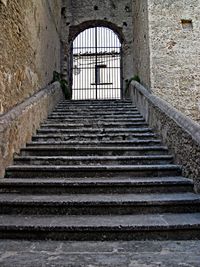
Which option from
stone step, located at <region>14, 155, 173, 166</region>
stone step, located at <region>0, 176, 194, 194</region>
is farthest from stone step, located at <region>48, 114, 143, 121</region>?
stone step, located at <region>0, 176, 194, 194</region>

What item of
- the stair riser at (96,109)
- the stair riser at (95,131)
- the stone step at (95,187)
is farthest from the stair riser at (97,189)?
the stair riser at (96,109)

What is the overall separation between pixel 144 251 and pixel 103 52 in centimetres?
1026

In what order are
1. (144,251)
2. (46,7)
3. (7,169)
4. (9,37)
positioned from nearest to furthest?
(144,251) < (7,169) < (9,37) < (46,7)

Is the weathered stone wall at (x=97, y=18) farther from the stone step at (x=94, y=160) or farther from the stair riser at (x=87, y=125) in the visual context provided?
the stone step at (x=94, y=160)

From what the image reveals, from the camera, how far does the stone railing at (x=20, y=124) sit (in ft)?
11.9

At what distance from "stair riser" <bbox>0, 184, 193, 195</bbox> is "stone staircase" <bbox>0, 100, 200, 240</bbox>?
0.01 m

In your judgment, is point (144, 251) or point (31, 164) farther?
point (31, 164)

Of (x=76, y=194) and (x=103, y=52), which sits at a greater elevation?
(x=103, y=52)

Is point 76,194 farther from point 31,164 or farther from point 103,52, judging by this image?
point 103,52

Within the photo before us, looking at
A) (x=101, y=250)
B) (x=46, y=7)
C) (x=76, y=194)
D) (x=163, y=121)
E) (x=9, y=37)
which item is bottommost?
(x=101, y=250)

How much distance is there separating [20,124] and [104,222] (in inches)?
88.4

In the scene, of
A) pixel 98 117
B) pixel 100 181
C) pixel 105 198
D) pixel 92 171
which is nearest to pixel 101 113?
pixel 98 117

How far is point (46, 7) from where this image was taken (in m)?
7.24

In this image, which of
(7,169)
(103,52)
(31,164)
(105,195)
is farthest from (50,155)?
(103,52)
